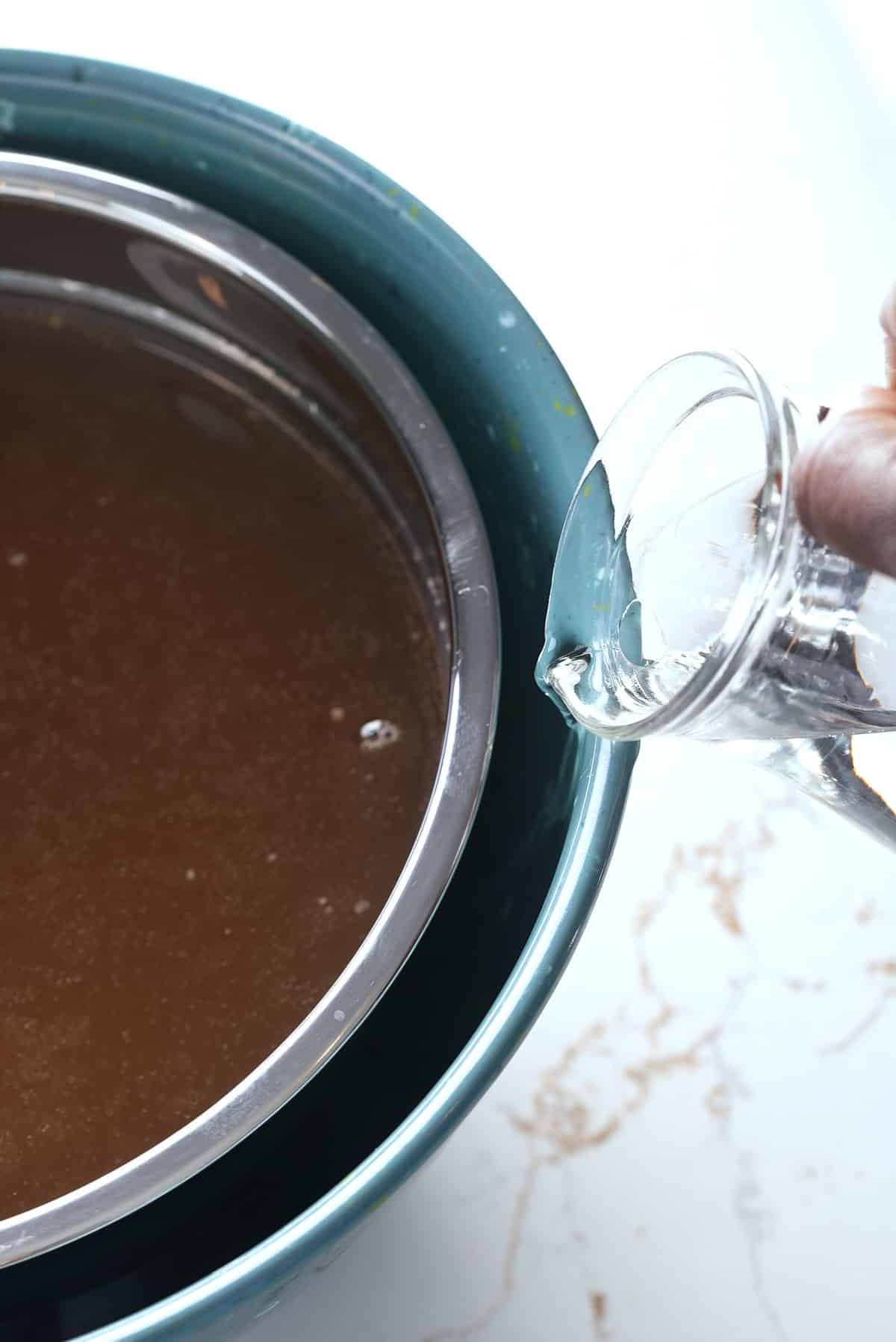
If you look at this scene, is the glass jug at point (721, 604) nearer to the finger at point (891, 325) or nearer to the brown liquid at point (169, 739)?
the finger at point (891, 325)

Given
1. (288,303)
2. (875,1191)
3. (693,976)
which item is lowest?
(875,1191)

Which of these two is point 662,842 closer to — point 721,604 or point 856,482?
point 721,604

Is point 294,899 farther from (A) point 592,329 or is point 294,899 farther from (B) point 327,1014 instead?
(A) point 592,329

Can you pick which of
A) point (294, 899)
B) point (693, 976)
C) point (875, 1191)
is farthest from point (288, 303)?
point (875, 1191)

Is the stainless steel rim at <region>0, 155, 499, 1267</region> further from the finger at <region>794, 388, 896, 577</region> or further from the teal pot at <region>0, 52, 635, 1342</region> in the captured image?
the finger at <region>794, 388, 896, 577</region>

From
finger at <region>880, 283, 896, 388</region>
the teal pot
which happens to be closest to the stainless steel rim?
the teal pot

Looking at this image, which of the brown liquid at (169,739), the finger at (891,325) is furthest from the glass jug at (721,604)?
the brown liquid at (169,739)

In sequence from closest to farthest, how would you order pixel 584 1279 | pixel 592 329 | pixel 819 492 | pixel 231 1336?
pixel 819 492
pixel 231 1336
pixel 584 1279
pixel 592 329
